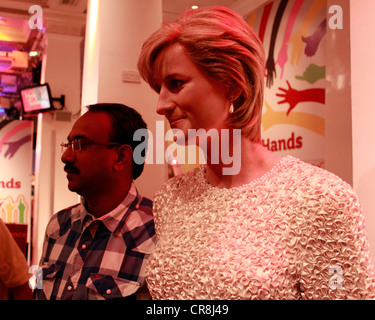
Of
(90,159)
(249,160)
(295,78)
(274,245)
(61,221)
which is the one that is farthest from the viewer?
(295,78)

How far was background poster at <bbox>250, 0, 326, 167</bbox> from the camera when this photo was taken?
98.2 inches

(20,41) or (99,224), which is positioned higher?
(20,41)

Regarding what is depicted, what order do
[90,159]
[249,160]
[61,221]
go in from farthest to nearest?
1. [61,221]
2. [90,159]
3. [249,160]

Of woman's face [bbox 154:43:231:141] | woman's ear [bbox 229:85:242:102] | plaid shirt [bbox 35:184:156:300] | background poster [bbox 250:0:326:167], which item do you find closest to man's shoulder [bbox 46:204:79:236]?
plaid shirt [bbox 35:184:156:300]

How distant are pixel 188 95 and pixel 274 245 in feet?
1.29

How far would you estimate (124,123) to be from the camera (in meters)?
1.35

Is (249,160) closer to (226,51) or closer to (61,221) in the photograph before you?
(226,51)

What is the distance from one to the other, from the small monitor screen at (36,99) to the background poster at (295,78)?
1.43 m

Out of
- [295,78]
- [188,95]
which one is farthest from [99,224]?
[295,78]

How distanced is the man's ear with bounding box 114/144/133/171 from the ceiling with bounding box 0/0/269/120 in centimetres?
39

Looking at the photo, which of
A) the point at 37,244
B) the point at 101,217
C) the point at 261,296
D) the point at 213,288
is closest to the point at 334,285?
the point at 261,296

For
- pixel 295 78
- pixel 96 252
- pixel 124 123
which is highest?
pixel 295 78

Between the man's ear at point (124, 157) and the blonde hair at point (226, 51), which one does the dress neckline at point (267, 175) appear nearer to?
the blonde hair at point (226, 51)

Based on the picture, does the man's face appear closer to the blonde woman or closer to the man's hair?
the man's hair
